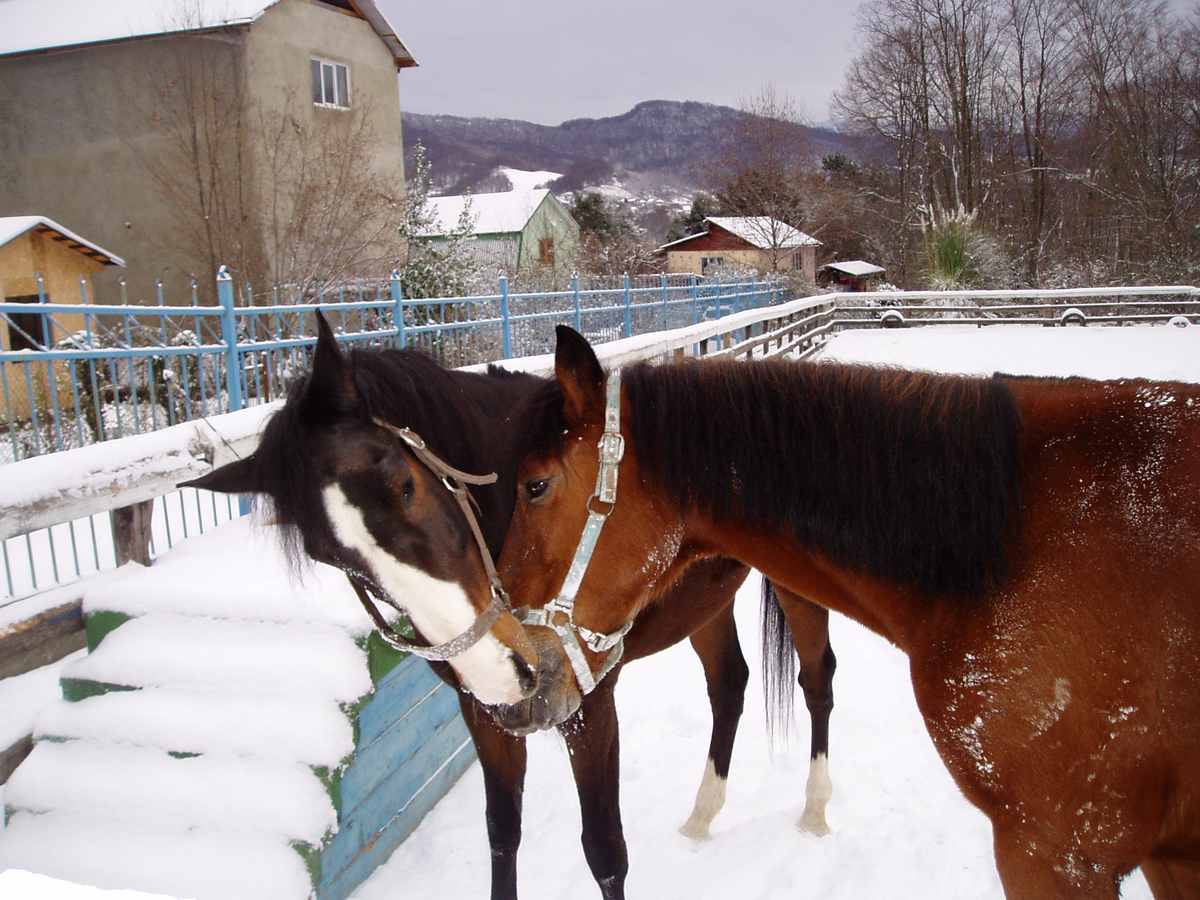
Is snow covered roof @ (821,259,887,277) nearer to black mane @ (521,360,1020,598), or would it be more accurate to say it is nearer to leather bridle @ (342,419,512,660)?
black mane @ (521,360,1020,598)

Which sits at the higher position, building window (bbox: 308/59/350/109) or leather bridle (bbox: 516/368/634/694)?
building window (bbox: 308/59/350/109)

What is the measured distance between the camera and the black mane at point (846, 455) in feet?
4.89

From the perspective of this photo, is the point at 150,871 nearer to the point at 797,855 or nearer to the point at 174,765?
the point at 174,765

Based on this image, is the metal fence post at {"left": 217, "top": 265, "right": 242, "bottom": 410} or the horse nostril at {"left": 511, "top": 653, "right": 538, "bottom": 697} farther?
the metal fence post at {"left": 217, "top": 265, "right": 242, "bottom": 410}

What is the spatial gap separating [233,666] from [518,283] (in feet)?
32.6

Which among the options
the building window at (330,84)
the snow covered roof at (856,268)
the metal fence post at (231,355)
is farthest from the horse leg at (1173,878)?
the snow covered roof at (856,268)

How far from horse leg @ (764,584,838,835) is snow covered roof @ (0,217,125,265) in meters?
9.36

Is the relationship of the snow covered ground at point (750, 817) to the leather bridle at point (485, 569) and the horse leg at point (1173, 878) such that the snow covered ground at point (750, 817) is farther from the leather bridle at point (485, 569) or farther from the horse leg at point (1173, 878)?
the leather bridle at point (485, 569)

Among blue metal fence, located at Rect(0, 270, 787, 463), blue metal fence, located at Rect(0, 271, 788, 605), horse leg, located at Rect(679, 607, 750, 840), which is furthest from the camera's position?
blue metal fence, located at Rect(0, 270, 787, 463)

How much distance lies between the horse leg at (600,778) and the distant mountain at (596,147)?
346 ft

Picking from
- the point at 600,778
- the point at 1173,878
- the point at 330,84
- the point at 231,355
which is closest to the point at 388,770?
the point at 600,778

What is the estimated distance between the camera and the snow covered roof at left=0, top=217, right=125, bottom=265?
841cm

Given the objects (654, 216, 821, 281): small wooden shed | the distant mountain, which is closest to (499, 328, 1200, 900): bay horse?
(654, 216, 821, 281): small wooden shed

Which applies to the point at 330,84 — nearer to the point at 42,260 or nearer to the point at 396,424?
the point at 42,260
